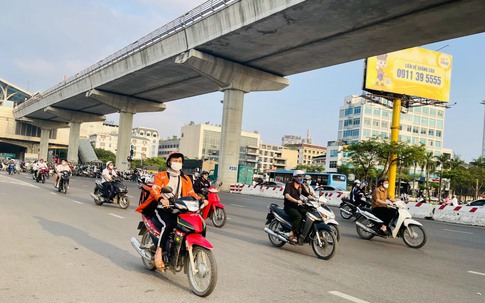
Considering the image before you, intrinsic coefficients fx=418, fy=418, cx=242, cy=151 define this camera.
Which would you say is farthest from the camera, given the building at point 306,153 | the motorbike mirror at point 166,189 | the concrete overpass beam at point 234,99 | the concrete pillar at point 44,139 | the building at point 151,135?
the building at point 151,135

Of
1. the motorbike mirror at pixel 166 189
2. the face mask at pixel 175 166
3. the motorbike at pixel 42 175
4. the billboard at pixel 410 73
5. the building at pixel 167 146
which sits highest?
the billboard at pixel 410 73

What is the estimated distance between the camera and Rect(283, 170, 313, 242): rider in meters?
7.71

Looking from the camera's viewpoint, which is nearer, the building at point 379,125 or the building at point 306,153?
the building at point 379,125

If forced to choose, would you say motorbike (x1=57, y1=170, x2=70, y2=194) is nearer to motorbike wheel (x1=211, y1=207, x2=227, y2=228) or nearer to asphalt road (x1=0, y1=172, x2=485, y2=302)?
asphalt road (x1=0, y1=172, x2=485, y2=302)

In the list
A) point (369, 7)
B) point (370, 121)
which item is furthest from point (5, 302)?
point (370, 121)

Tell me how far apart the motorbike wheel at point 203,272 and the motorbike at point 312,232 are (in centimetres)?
323

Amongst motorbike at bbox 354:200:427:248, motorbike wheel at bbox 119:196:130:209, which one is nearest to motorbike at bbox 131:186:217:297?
motorbike at bbox 354:200:427:248

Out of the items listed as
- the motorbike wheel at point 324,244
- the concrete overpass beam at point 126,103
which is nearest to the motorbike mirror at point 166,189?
the motorbike wheel at point 324,244

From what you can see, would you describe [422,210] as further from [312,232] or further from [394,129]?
[394,129]

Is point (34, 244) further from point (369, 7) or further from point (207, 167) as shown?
point (207, 167)

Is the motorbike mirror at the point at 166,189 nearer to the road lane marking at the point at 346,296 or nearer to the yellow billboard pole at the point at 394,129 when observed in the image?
the road lane marking at the point at 346,296

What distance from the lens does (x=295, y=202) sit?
779 centimetres

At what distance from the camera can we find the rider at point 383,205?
386 inches

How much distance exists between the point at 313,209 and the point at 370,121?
292 feet
